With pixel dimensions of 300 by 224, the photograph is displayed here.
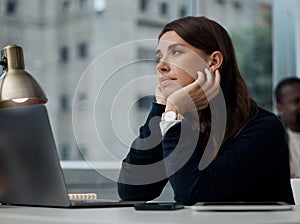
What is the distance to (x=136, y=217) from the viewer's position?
0.96 m

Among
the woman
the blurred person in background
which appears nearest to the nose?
the woman

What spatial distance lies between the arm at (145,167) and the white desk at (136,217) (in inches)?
25.2

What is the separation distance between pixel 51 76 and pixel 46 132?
6.37 ft

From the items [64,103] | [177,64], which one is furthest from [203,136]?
[64,103]

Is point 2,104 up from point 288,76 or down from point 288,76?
up

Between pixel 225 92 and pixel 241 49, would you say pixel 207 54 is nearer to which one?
pixel 225 92

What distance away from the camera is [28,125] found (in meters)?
1.19

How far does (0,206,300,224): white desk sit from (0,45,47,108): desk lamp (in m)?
0.28

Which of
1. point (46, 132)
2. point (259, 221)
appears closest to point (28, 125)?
point (46, 132)

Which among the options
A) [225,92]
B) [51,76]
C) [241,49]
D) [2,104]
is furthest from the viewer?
[241,49]

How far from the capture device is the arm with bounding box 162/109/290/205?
1.39 metres

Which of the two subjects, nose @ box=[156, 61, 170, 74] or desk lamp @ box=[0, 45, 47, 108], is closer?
desk lamp @ box=[0, 45, 47, 108]

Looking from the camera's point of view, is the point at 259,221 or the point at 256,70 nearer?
the point at 259,221

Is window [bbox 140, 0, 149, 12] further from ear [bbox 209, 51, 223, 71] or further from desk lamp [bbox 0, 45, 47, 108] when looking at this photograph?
desk lamp [bbox 0, 45, 47, 108]
